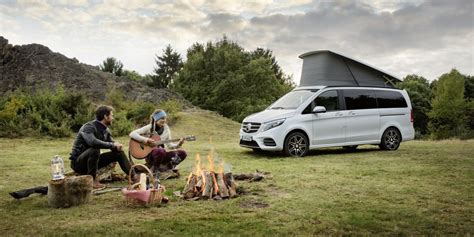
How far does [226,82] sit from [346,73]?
A: 34640 mm

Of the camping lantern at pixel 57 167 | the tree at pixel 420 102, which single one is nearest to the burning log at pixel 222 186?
the camping lantern at pixel 57 167

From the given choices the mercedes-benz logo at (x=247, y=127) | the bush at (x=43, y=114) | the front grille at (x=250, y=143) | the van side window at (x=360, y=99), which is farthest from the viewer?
the bush at (x=43, y=114)

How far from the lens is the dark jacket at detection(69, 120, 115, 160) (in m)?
7.21

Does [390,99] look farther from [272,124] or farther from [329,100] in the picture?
[272,124]

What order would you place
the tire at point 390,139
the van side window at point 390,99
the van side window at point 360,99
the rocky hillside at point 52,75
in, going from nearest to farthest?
the van side window at point 360,99 → the van side window at point 390,99 → the tire at point 390,139 → the rocky hillside at point 52,75

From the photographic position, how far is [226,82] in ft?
157

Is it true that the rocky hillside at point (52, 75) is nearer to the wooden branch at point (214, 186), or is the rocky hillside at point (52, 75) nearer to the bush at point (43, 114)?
the bush at point (43, 114)

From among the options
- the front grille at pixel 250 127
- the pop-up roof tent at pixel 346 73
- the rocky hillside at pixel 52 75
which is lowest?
the front grille at pixel 250 127

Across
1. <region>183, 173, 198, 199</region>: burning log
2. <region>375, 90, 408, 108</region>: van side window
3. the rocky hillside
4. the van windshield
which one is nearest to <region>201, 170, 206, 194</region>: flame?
<region>183, 173, 198, 199</region>: burning log

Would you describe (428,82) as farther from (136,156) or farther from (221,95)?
(136,156)

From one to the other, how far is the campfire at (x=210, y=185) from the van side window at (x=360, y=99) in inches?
258

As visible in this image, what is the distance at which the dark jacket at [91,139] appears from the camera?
7.21m

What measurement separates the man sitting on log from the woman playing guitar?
0.56 metres

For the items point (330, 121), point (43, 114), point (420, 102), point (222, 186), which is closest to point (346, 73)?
point (330, 121)
